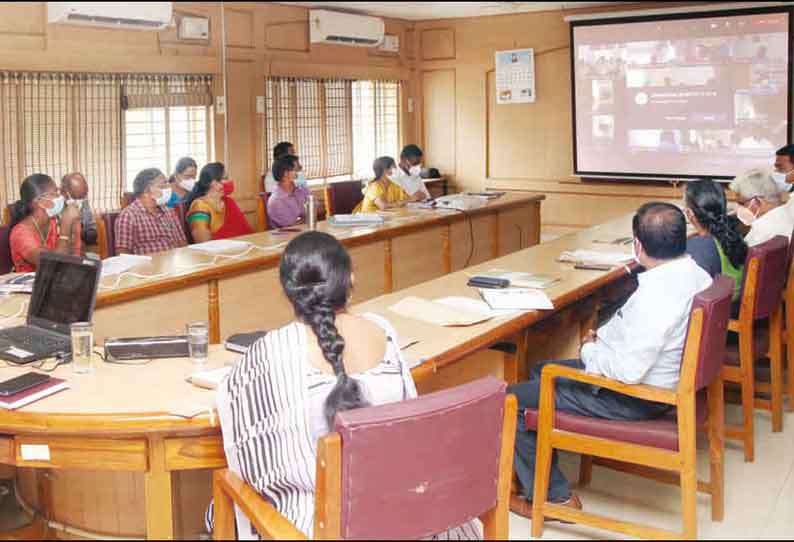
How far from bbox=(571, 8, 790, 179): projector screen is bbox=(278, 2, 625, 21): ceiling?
374 millimetres

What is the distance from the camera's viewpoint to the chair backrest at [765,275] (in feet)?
11.2

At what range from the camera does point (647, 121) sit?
802cm

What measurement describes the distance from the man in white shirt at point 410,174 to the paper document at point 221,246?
7.48 feet

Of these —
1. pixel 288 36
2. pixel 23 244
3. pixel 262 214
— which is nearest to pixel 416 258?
pixel 262 214

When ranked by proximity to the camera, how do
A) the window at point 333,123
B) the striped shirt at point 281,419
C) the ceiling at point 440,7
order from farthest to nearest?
the ceiling at point 440,7
the window at point 333,123
the striped shirt at point 281,419

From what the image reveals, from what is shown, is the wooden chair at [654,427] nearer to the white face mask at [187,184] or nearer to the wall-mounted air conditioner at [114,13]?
the wall-mounted air conditioner at [114,13]

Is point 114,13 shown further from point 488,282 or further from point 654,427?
point 654,427

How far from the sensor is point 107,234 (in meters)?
4.73

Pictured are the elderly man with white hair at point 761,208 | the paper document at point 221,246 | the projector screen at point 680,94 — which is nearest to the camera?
the elderly man with white hair at point 761,208

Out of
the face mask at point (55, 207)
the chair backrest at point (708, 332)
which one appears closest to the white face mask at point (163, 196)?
the face mask at point (55, 207)

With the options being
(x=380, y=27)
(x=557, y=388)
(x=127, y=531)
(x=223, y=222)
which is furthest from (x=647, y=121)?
(x=127, y=531)

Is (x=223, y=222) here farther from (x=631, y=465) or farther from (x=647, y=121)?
(x=647, y=121)

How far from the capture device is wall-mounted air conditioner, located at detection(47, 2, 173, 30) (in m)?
4.01

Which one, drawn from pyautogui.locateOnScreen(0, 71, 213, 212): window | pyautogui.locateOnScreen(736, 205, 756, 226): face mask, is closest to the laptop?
pyautogui.locateOnScreen(736, 205, 756, 226): face mask
